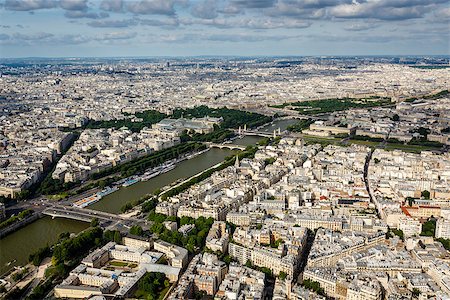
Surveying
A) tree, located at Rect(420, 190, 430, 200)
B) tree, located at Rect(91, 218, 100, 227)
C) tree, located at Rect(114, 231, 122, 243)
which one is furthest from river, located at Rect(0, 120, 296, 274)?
tree, located at Rect(420, 190, 430, 200)

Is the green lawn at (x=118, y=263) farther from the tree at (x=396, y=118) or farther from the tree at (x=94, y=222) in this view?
the tree at (x=396, y=118)

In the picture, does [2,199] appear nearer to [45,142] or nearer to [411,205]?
[45,142]

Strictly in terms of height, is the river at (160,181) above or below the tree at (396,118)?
below

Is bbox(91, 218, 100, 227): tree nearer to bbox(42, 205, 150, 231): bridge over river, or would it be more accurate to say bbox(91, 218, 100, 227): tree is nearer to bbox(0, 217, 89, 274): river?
bbox(42, 205, 150, 231): bridge over river

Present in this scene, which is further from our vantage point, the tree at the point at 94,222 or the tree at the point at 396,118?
the tree at the point at 396,118

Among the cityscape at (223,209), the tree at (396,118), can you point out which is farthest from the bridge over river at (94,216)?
the tree at (396,118)

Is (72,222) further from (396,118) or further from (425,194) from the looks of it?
(396,118)

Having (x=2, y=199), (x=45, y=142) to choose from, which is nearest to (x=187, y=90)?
(x=45, y=142)

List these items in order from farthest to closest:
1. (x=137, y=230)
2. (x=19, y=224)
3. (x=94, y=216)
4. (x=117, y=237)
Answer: (x=94, y=216)
(x=19, y=224)
(x=137, y=230)
(x=117, y=237)

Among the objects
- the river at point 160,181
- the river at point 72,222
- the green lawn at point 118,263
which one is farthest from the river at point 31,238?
the green lawn at point 118,263

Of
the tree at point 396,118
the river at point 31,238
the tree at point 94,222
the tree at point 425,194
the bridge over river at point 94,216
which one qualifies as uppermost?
the tree at point 396,118

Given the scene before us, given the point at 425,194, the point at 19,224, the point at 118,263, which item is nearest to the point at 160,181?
the point at 19,224
